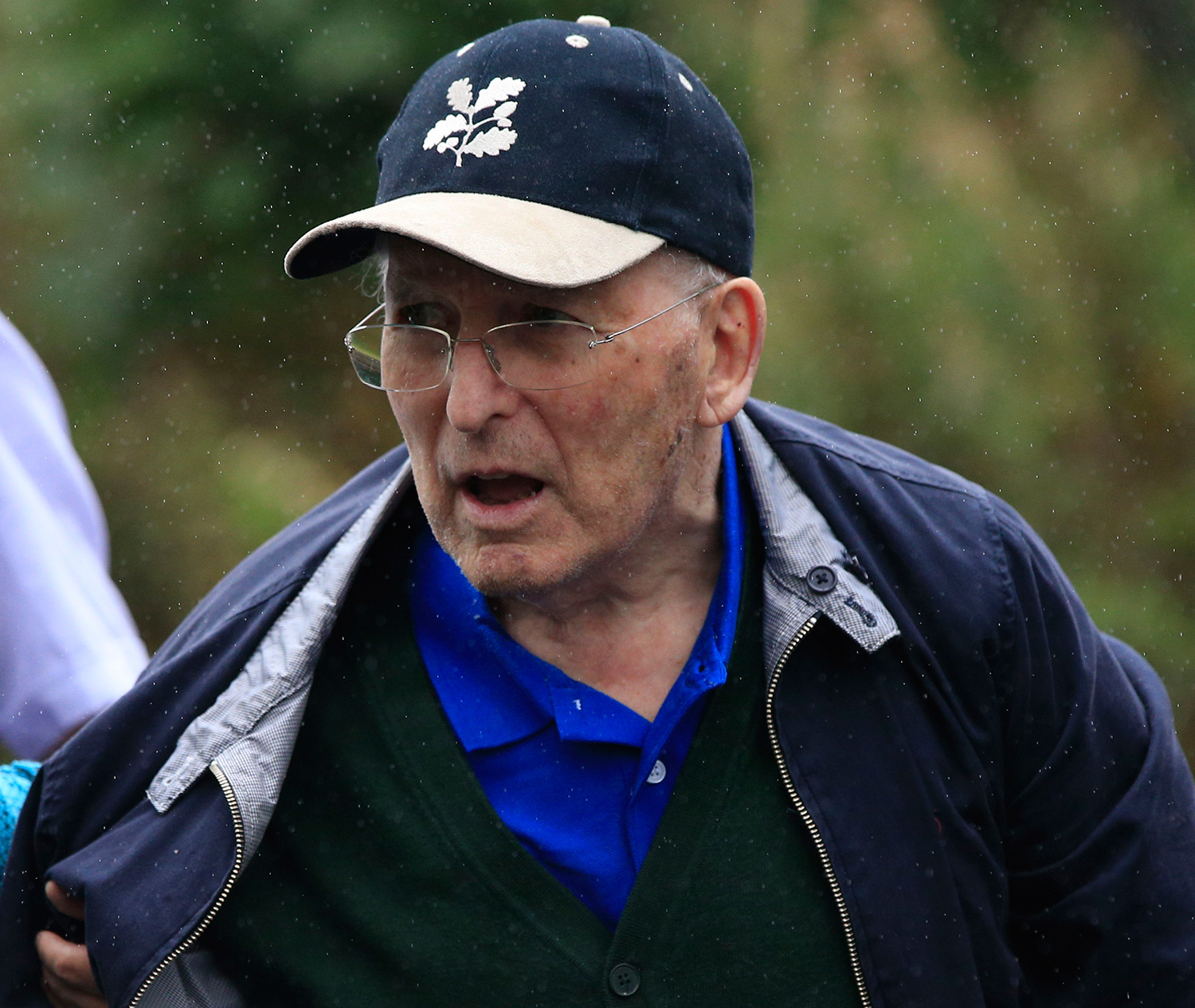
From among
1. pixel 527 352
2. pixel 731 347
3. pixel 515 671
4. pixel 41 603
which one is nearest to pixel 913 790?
pixel 515 671

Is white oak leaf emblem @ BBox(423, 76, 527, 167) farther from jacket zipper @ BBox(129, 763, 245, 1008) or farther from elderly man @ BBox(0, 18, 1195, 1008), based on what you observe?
jacket zipper @ BBox(129, 763, 245, 1008)

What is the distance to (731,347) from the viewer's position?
224 centimetres

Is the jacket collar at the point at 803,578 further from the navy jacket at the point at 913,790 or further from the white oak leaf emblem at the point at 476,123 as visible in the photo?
the white oak leaf emblem at the point at 476,123

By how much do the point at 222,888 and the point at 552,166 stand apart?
3.85ft

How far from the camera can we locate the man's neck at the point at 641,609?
2.24 meters

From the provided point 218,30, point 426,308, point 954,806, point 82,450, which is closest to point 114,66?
point 218,30

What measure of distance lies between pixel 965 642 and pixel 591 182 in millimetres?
942

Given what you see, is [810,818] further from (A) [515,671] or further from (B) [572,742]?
(A) [515,671]

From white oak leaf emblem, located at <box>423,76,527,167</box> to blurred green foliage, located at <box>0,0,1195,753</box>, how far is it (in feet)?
10.5

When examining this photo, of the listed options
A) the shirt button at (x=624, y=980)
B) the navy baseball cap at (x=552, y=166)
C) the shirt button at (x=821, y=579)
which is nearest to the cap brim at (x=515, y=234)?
the navy baseball cap at (x=552, y=166)

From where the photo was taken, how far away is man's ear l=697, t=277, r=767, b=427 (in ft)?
7.20

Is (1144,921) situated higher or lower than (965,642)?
lower

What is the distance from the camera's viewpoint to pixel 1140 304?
5305 millimetres

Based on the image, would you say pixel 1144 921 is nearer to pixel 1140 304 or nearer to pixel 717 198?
pixel 717 198
